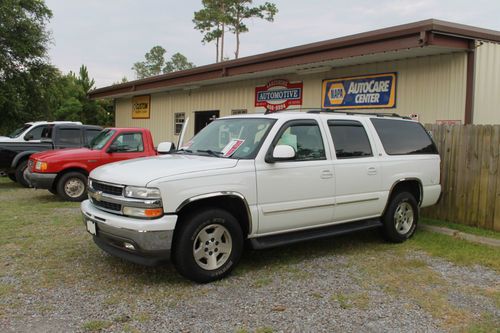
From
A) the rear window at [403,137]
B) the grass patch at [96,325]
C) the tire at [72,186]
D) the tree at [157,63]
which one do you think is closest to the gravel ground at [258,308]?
the grass patch at [96,325]

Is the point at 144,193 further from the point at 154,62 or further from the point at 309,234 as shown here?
the point at 154,62

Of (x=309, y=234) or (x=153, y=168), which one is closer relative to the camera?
(x=153, y=168)

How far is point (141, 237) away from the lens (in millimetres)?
4355

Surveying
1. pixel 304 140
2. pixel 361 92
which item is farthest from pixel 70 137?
pixel 304 140

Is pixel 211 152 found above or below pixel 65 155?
above

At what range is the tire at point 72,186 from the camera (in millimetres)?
9820

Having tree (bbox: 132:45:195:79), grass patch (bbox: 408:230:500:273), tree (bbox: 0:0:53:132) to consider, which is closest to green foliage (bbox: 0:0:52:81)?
tree (bbox: 0:0:53:132)

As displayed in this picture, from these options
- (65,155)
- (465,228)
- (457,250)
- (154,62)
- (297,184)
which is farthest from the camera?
(154,62)

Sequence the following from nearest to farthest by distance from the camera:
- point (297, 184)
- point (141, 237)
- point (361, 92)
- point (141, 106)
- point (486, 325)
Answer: point (486, 325) < point (141, 237) < point (297, 184) < point (361, 92) < point (141, 106)

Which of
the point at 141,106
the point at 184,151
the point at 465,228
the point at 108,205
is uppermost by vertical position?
the point at 141,106

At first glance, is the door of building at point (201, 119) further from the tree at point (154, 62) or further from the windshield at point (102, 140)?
the tree at point (154, 62)

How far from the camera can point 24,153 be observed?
1176 cm

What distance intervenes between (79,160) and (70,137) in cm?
261

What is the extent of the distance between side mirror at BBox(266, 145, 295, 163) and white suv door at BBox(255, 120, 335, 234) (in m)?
0.05
